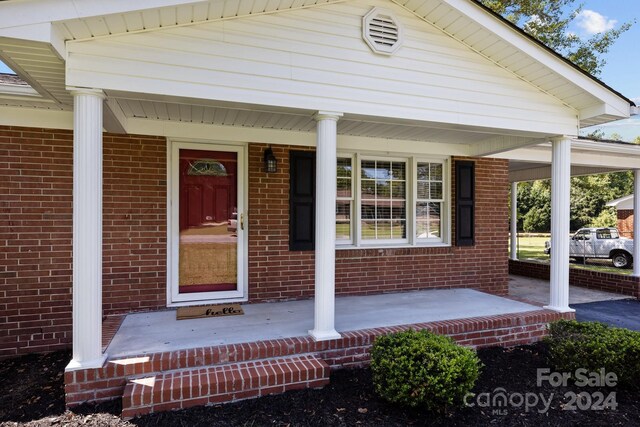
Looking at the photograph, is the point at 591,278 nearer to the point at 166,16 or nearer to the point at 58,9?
the point at 166,16

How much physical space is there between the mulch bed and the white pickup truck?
11774mm

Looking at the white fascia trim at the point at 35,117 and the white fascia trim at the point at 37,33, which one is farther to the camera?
the white fascia trim at the point at 35,117

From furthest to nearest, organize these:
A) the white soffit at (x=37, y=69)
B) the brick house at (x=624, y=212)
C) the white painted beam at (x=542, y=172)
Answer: the brick house at (x=624, y=212) < the white painted beam at (x=542, y=172) < the white soffit at (x=37, y=69)

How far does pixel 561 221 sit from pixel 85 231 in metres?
5.43

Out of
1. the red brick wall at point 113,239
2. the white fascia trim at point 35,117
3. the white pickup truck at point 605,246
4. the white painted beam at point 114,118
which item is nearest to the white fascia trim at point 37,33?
the white painted beam at point 114,118

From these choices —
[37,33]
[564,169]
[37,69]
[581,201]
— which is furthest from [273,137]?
[581,201]

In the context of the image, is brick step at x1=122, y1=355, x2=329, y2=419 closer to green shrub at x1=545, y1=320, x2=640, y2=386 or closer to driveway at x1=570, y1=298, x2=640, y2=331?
green shrub at x1=545, y1=320, x2=640, y2=386

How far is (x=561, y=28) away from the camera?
12875 millimetres

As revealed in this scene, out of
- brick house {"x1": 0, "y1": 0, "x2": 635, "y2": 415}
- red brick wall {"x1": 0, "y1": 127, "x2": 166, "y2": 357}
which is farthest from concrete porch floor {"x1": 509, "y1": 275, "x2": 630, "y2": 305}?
red brick wall {"x1": 0, "y1": 127, "x2": 166, "y2": 357}

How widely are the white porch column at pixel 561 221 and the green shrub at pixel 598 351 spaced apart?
3.70ft

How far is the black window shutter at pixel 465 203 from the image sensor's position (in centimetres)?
651

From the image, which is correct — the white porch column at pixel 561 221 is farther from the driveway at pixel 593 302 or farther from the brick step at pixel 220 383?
the brick step at pixel 220 383

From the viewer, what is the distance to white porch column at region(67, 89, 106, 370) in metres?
3.11

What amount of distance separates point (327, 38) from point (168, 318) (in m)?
3.62
